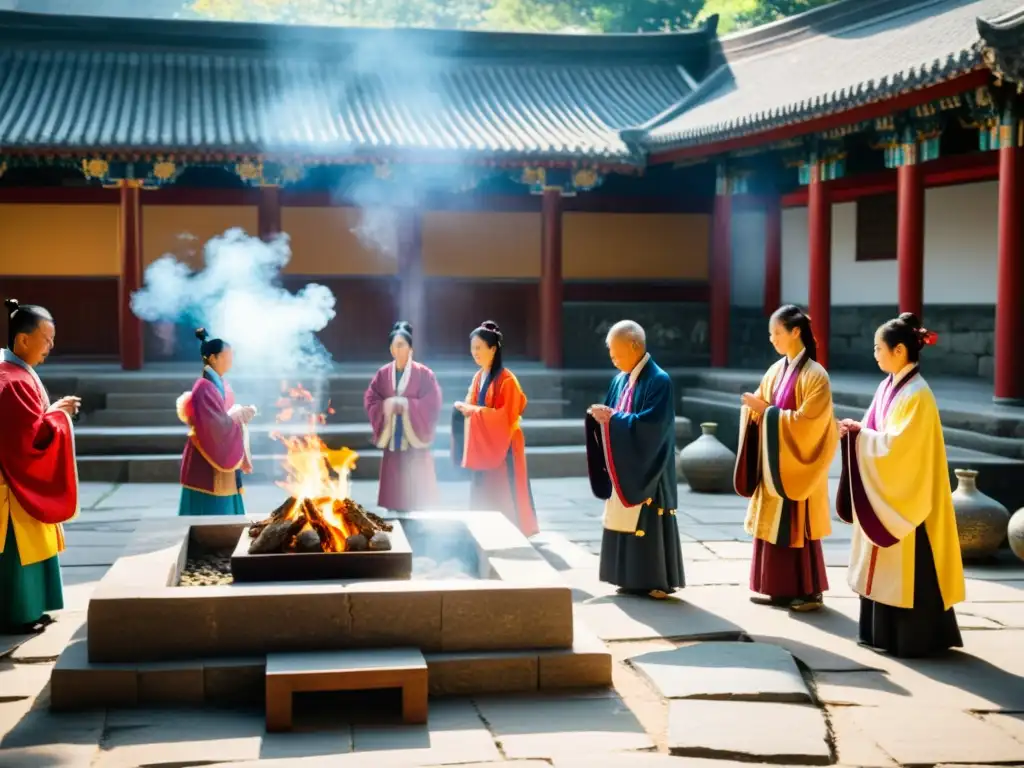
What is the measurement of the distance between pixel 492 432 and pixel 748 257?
A: 9848 mm

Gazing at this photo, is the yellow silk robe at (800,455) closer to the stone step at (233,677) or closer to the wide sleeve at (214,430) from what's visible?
the stone step at (233,677)

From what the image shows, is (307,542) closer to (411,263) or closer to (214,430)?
(214,430)

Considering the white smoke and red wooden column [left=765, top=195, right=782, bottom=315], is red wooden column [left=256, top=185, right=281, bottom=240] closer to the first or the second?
the white smoke

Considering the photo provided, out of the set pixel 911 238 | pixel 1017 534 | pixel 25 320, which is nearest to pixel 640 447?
pixel 1017 534

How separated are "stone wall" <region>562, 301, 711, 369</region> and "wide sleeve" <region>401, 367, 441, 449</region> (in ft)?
25.1

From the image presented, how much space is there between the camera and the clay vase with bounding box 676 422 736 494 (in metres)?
11.4

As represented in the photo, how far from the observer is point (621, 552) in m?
7.02

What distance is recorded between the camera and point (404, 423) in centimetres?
909

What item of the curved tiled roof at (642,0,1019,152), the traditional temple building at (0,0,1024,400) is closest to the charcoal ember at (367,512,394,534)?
the curved tiled roof at (642,0,1019,152)

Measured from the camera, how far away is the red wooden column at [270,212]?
15.6 m

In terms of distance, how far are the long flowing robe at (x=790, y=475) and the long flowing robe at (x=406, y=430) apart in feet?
9.76

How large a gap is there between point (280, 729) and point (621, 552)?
2733 millimetres

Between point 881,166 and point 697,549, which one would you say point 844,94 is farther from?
point 697,549

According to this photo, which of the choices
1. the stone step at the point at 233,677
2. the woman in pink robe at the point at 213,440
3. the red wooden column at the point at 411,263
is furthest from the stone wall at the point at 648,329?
the stone step at the point at 233,677
